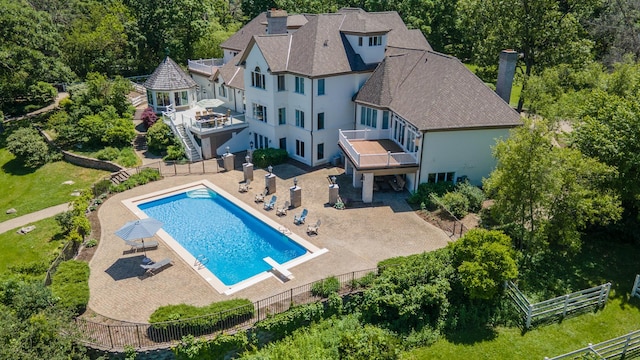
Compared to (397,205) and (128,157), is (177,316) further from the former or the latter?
(128,157)

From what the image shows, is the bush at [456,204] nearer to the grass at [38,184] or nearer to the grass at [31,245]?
the grass at [31,245]

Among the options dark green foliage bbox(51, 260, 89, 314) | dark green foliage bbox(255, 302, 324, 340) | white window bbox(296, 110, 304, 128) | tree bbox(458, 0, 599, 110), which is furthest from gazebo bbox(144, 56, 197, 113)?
dark green foliage bbox(255, 302, 324, 340)

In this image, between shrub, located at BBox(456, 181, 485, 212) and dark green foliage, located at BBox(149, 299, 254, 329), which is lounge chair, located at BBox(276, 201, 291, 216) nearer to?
dark green foliage, located at BBox(149, 299, 254, 329)

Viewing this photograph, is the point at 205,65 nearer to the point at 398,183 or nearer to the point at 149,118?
the point at 149,118

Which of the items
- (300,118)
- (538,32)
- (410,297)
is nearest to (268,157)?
(300,118)

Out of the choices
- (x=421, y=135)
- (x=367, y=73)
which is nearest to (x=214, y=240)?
(x=421, y=135)
